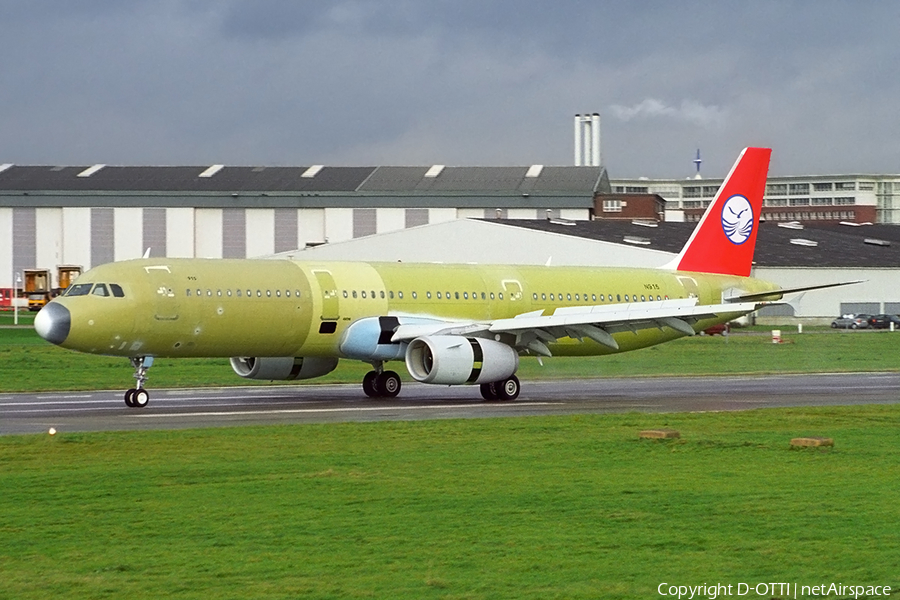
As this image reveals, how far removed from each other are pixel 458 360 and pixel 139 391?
336 inches

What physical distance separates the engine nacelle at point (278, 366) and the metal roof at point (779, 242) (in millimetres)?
59654

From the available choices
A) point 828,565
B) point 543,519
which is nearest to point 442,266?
point 543,519

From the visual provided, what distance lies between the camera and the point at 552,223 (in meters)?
106

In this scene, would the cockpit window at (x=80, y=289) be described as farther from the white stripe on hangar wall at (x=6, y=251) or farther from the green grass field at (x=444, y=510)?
the white stripe on hangar wall at (x=6, y=251)

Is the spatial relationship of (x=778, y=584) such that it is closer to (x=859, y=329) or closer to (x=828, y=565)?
(x=828, y=565)

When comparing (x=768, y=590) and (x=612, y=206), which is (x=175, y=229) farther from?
(x=768, y=590)

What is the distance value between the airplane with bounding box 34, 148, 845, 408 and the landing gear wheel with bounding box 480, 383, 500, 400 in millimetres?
41

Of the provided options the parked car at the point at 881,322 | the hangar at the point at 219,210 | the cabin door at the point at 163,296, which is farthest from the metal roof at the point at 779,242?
the cabin door at the point at 163,296

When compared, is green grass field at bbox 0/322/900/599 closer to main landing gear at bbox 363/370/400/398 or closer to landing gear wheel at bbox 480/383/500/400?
landing gear wheel at bbox 480/383/500/400

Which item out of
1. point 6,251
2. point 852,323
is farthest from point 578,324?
point 6,251

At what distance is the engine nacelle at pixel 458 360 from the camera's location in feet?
114

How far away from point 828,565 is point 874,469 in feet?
25.9

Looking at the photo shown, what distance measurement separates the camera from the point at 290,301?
3588 centimetres

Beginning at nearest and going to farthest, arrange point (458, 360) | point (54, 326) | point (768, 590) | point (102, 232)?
point (768, 590)
point (54, 326)
point (458, 360)
point (102, 232)
